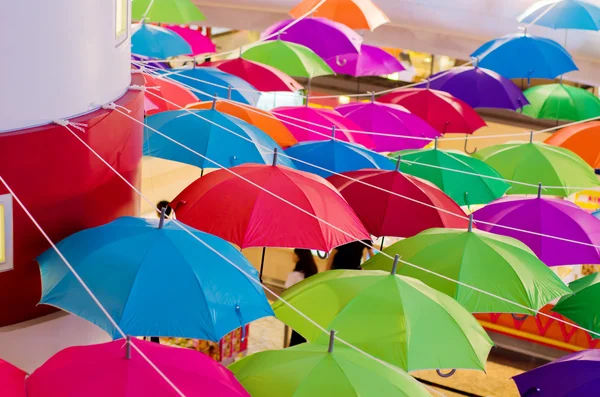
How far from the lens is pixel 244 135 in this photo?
24.7 ft

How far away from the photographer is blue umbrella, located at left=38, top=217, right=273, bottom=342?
477 centimetres

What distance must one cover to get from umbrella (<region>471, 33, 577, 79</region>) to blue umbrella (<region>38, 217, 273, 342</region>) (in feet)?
25.3

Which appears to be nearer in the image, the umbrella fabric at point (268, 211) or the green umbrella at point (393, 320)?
the green umbrella at point (393, 320)

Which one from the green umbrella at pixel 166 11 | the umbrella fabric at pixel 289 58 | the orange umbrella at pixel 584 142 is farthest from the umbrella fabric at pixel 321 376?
the green umbrella at pixel 166 11

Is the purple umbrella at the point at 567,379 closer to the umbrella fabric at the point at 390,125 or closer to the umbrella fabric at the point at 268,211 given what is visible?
the umbrella fabric at the point at 268,211

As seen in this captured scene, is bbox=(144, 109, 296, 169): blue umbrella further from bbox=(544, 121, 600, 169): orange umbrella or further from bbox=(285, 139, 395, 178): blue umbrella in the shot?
bbox=(544, 121, 600, 169): orange umbrella

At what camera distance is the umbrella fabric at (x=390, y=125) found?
9633 millimetres

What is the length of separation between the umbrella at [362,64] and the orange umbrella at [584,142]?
2.96 metres

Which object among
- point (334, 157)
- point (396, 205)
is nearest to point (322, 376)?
point (396, 205)

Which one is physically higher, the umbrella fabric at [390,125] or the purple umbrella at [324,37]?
the purple umbrella at [324,37]

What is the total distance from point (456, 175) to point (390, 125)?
64.3 inches

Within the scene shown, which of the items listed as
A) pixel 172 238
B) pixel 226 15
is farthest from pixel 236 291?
pixel 226 15

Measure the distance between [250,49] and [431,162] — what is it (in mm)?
3984

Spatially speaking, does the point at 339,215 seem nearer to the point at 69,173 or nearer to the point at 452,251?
the point at 452,251
